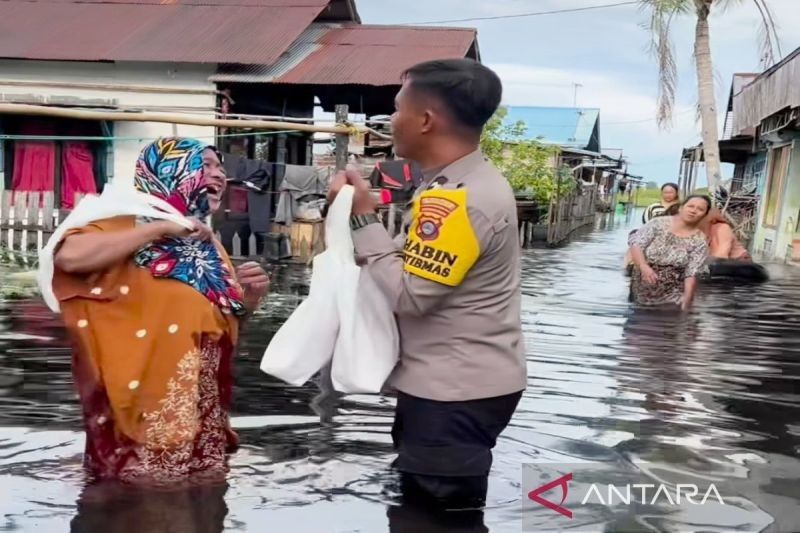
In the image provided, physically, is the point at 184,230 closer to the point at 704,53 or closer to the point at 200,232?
the point at 200,232

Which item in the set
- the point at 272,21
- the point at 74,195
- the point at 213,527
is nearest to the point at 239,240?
the point at 74,195

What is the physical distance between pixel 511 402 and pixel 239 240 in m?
12.2

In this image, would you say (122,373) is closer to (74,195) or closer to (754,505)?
(754,505)

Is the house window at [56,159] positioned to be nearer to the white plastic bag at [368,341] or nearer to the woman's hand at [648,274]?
the woman's hand at [648,274]

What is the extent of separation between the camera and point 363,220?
2592 millimetres

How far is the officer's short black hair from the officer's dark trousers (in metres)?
0.85

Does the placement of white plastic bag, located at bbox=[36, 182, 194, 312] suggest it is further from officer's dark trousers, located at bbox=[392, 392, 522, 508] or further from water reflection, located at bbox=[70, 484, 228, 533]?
officer's dark trousers, located at bbox=[392, 392, 522, 508]

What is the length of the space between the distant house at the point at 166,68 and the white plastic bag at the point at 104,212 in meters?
12.6

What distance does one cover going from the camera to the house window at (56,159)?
52.2 ft

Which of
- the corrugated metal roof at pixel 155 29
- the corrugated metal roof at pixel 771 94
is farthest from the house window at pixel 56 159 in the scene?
the corrugated metal roof at pixel 771 94

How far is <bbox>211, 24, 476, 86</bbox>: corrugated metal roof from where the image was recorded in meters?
15.8

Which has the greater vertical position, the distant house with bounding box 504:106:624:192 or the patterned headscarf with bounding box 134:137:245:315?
the distant house with bounding box 504:106:624:192

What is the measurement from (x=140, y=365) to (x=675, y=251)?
5.66 meters

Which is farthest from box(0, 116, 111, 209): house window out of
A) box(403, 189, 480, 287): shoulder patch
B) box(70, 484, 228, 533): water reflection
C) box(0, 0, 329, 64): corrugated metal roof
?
box(403, 189, 480, 287): shoulder patch
